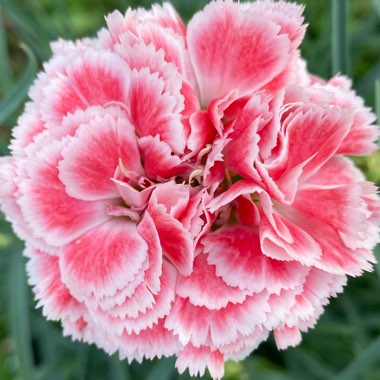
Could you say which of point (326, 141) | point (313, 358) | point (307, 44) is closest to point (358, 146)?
point (326, 141)

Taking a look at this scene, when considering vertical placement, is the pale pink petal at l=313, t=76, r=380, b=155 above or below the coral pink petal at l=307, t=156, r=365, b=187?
above

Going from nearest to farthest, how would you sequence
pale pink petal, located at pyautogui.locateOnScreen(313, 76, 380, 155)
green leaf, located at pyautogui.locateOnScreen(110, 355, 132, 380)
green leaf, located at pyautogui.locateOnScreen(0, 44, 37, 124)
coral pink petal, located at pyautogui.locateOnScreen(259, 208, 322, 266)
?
coral pink petal, located at pyautogui.locateOnScreen(259, 208, 322, 266) < pale pink petal, located at pyautogui.locateOnScreen(313, 76, 380, 155) < green leaf, located at pyautogui.locateOnScreen(0, 44, 37, 124) < green leaf, located at pyautogui.locateOnScreen(110, 355, 132, 380)

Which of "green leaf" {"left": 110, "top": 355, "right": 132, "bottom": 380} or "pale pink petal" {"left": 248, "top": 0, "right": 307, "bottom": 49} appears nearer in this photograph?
"pale pink petal" {"left": 248, "top": 0, "right": 307, "bottom": 49}

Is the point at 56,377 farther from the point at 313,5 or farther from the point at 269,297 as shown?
the point at 313,5

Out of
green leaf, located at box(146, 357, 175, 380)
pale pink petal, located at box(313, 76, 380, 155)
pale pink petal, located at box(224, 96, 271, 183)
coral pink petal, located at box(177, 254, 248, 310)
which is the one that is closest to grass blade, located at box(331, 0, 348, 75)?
pale pink petal, located at box(313, 76, 380, 155)

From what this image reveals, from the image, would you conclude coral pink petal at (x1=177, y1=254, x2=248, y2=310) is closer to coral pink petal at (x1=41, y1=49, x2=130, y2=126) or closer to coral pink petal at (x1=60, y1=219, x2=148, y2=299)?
coral pink petal at (x1=60, y1=219, x2=148, y2=299)

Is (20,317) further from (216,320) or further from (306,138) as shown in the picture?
(306,138)

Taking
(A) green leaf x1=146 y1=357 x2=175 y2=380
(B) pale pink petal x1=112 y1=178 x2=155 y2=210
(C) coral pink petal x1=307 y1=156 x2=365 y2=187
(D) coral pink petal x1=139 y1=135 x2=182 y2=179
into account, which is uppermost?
(D) coral pink petal x1=139 y1=135 x2=182 y2=179

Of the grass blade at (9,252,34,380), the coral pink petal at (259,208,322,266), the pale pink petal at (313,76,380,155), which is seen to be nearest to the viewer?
the coral pink petal at (259,208,322,266)
